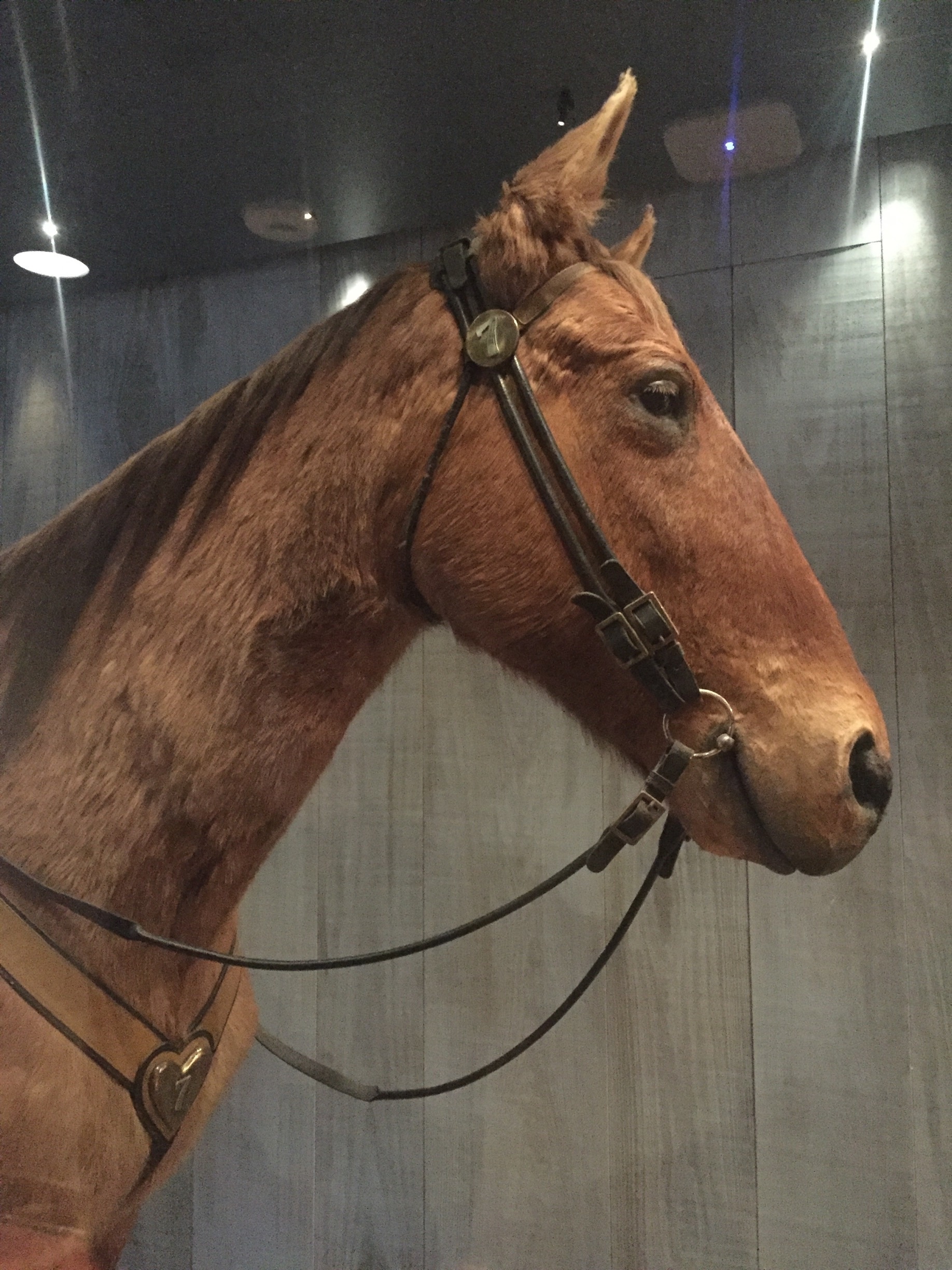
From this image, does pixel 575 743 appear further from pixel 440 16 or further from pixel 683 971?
pixel 440 16

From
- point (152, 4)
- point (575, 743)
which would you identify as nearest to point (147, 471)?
point (152, 4)

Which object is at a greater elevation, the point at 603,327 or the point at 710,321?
the point at 710,321

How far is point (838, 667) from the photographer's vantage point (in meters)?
0.69

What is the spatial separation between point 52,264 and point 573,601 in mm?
1524

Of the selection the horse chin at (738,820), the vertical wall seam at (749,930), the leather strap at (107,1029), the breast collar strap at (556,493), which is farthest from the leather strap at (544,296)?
the vertical wall seam at (749,930)

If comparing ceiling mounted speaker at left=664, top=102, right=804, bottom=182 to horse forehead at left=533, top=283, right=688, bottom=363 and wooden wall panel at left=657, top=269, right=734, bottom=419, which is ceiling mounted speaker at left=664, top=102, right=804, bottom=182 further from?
horse forehead at left=533, top=283, right=688, bottom=363

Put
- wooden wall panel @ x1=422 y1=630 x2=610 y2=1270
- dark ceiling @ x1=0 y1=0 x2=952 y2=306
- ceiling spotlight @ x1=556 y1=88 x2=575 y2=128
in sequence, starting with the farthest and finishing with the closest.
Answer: wooden wall panel @ x1=422 y1=630 x2=610 y2=1270 < ceiling spotlight @ x1=556 y1=88 x2=575 y2=128 < dark ceiling @ x1=0 y1=0 x2=952 y2=306

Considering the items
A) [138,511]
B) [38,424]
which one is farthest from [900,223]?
[38,424]

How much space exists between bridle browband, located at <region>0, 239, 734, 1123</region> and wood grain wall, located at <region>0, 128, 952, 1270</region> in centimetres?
62

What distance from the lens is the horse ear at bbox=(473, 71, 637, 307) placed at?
0.70m

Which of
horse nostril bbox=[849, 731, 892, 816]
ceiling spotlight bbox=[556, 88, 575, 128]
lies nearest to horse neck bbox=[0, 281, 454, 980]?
horse nostril bbox=[849, 731, 892, 816]

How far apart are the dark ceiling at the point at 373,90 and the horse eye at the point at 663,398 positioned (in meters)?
0.79

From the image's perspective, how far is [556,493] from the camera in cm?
68

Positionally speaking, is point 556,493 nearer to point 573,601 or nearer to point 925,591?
point 573,601
